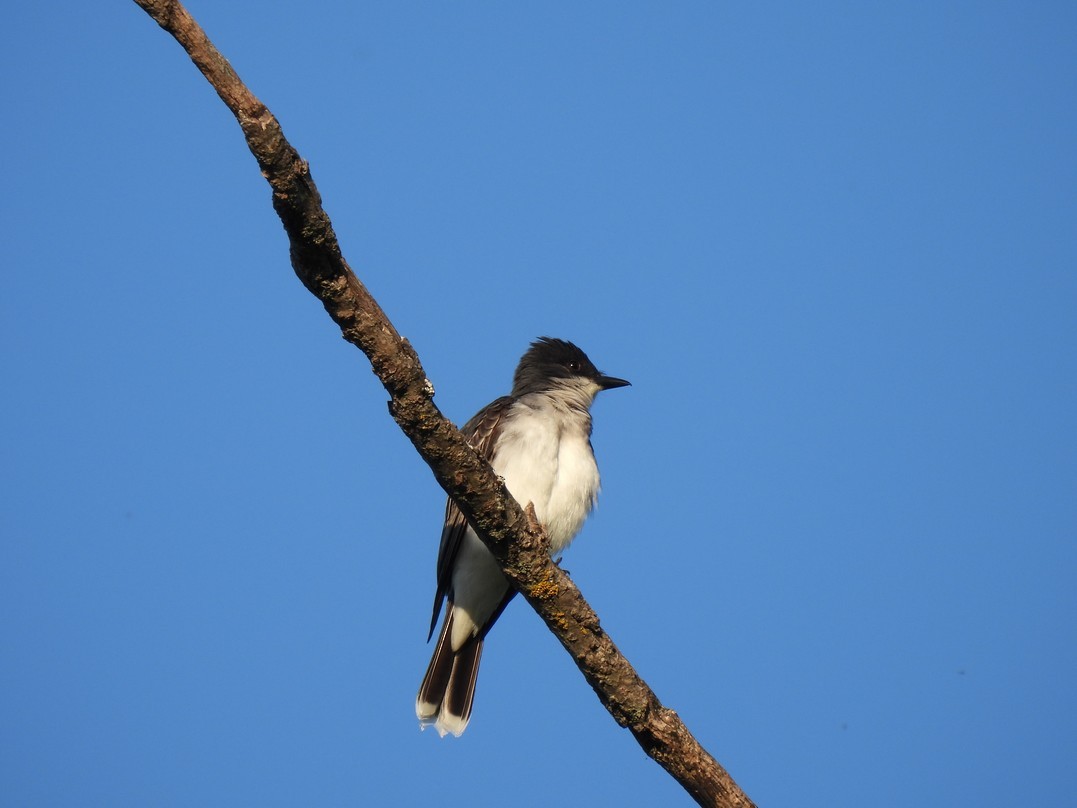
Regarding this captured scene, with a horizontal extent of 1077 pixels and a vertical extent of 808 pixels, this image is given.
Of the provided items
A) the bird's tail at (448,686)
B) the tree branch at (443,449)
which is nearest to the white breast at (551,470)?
the bird's tail at (448,686)

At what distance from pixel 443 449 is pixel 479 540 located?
291 cm

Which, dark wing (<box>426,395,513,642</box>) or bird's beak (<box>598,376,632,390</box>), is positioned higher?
bird's beak (<box>598,376,632,390</box>)

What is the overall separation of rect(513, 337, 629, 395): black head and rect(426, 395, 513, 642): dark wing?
0.85m

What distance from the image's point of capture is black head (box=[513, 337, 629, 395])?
28.5 ft

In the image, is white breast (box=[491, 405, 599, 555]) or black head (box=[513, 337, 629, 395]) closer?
white breast (box=[491, 405, 599, 555])

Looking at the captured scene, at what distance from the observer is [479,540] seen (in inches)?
288

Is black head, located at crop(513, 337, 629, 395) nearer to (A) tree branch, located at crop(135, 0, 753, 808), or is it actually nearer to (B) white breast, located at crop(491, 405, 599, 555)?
(B) white breast, located at crop(491, 405, 599, 555)

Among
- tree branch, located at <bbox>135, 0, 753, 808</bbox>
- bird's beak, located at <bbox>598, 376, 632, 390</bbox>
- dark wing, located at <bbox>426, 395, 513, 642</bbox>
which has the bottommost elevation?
tree branch, located at <bbox>135, 0, 753, 808</bbox>

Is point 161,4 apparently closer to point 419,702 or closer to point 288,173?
point 288,173

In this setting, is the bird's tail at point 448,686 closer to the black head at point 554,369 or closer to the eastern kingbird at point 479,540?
the eastern kingbird at point 479,540

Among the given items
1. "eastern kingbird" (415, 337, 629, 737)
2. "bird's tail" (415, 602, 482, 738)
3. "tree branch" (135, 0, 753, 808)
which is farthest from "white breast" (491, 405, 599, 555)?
"tree branch" (135, 0, 753, 808)

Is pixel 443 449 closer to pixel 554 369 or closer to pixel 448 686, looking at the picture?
pixel 448 686

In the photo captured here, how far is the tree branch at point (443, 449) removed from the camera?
362cm

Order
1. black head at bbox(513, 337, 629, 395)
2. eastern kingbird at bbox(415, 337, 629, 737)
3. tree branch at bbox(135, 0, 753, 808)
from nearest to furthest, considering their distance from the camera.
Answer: tree branch at bbox(135, 0, 753, 808) → eastern kingbird at bbox(415, 337, 629, 737) → black head at bbox(513, 337, 629, 395)
